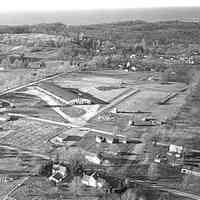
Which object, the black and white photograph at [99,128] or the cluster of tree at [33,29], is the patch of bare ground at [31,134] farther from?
the cluster of tree at [33,29]

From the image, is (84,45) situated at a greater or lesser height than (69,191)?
greater

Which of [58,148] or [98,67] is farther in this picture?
[98,67]

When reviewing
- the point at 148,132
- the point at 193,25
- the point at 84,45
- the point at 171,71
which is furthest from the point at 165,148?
the point at 193,25

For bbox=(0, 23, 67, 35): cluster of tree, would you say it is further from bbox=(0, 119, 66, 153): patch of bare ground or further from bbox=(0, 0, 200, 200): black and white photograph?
bbox=(0, 119, 66, 153): patch of bare ground

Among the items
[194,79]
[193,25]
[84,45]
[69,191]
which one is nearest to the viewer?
[69,191]

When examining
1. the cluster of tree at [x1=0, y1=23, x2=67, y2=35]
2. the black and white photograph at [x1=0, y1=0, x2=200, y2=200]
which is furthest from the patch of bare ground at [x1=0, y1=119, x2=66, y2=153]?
the cluster of tree at [x1=0, y1=23, x2=67, y2=35]

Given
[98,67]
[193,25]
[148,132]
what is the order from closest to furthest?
[148,132] → [98,67] → [193,25]

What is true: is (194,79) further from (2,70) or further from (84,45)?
(84,45)

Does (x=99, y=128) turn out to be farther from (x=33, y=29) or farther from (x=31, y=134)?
(x=33, y=29)

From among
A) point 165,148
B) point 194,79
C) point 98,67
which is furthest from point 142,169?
point 98,67
